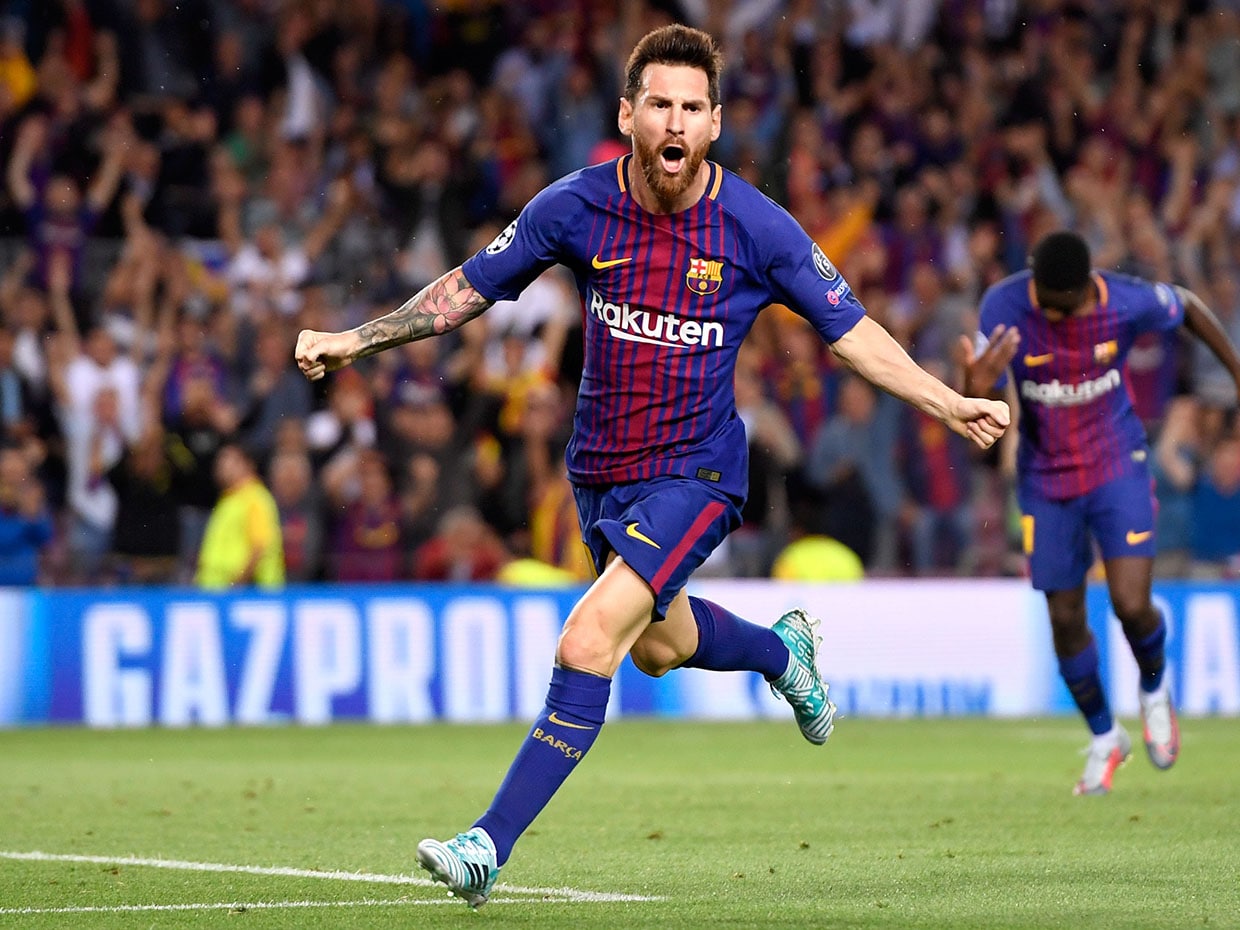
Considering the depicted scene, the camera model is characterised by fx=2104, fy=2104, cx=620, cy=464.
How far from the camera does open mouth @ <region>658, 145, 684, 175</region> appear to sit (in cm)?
638

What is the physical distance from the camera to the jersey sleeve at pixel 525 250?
21.6ft

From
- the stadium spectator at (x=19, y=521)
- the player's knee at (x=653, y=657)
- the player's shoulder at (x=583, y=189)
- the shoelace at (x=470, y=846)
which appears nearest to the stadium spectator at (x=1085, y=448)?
the player's knee at (x=653, y=657)

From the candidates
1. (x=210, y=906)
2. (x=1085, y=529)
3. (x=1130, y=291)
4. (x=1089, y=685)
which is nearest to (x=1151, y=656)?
(x=1089, y=685)

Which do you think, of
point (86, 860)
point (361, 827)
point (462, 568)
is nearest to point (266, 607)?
point (462, 568)

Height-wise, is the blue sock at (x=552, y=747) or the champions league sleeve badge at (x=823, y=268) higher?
the champions league sleeve badge at (x=823, y=268)

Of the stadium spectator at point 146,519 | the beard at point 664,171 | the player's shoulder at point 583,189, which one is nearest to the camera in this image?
the beard at point 664,171

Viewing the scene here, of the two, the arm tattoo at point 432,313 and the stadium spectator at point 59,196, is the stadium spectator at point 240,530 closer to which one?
the stadium spectator at point 59,196

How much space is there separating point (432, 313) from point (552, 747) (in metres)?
1.42

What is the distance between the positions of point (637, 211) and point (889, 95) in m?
14.5

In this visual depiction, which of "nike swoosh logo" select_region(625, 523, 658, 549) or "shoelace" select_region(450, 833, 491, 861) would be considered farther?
"nike swoosh logo" select_region(625, 523, 658, 549)

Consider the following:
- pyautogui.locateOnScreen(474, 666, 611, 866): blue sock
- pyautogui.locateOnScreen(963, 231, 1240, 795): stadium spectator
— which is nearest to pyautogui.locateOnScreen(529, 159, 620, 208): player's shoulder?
pyautogui.locateOnScreen(474, 666, 611, 866): blue sock

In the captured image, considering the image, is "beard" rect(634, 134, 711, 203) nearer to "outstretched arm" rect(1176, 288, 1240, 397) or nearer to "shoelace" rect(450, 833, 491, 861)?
"shoelace" rect(450, 833, 491, 861)

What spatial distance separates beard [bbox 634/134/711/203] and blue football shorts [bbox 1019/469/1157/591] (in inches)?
159

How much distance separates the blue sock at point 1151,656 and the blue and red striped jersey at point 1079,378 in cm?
78
